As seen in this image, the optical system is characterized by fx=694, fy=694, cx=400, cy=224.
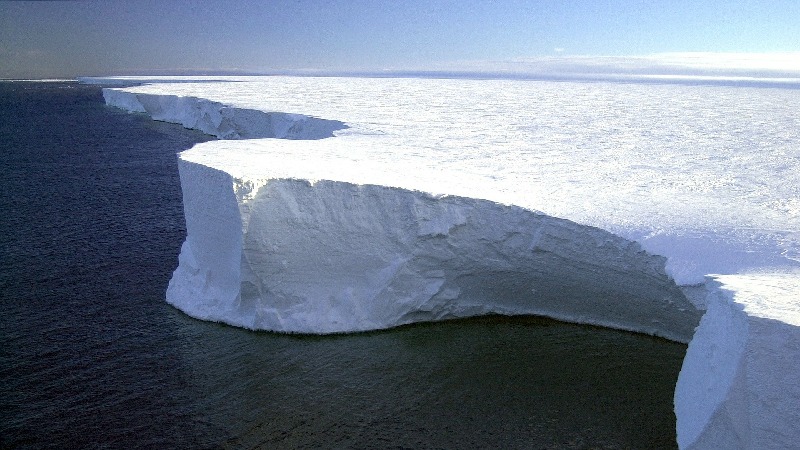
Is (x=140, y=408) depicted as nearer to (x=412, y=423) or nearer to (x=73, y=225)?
(x=412, y=423)

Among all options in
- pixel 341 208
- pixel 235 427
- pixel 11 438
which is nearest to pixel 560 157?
pixel 341 208

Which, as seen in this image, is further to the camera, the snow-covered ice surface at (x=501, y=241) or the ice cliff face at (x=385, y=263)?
the ice cliff face at (x=385, y=263)

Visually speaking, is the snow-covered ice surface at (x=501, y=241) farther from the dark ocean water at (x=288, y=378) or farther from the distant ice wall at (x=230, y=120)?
the distant ice wall at (x=230, y=120)

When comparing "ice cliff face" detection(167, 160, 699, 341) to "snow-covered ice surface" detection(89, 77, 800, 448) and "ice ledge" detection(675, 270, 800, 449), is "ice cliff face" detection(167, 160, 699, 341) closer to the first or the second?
"snow-covered ice surface" detection(89, 77, 800, 448)

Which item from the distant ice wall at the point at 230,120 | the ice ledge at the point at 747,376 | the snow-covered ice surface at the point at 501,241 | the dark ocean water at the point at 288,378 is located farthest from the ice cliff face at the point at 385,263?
the distant ice wall at the point at 230,120

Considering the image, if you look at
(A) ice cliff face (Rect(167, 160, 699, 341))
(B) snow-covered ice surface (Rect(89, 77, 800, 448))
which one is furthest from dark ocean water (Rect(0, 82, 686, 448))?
(B) snow-covered ice surface (Rect(89, 77, 800, 448))

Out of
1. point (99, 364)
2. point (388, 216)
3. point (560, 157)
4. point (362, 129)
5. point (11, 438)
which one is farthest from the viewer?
point (362, 129)

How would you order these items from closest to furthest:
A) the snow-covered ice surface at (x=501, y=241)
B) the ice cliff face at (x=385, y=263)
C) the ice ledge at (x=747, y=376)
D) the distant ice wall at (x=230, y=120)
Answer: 1. the ice ledge at (x=747, y=376)
2. the snow-covered ice surface at (x=501, y=241)
3. the ice cliff face at (x=385, y=263)
4. the distant ice wall at (x=230, y=120)
